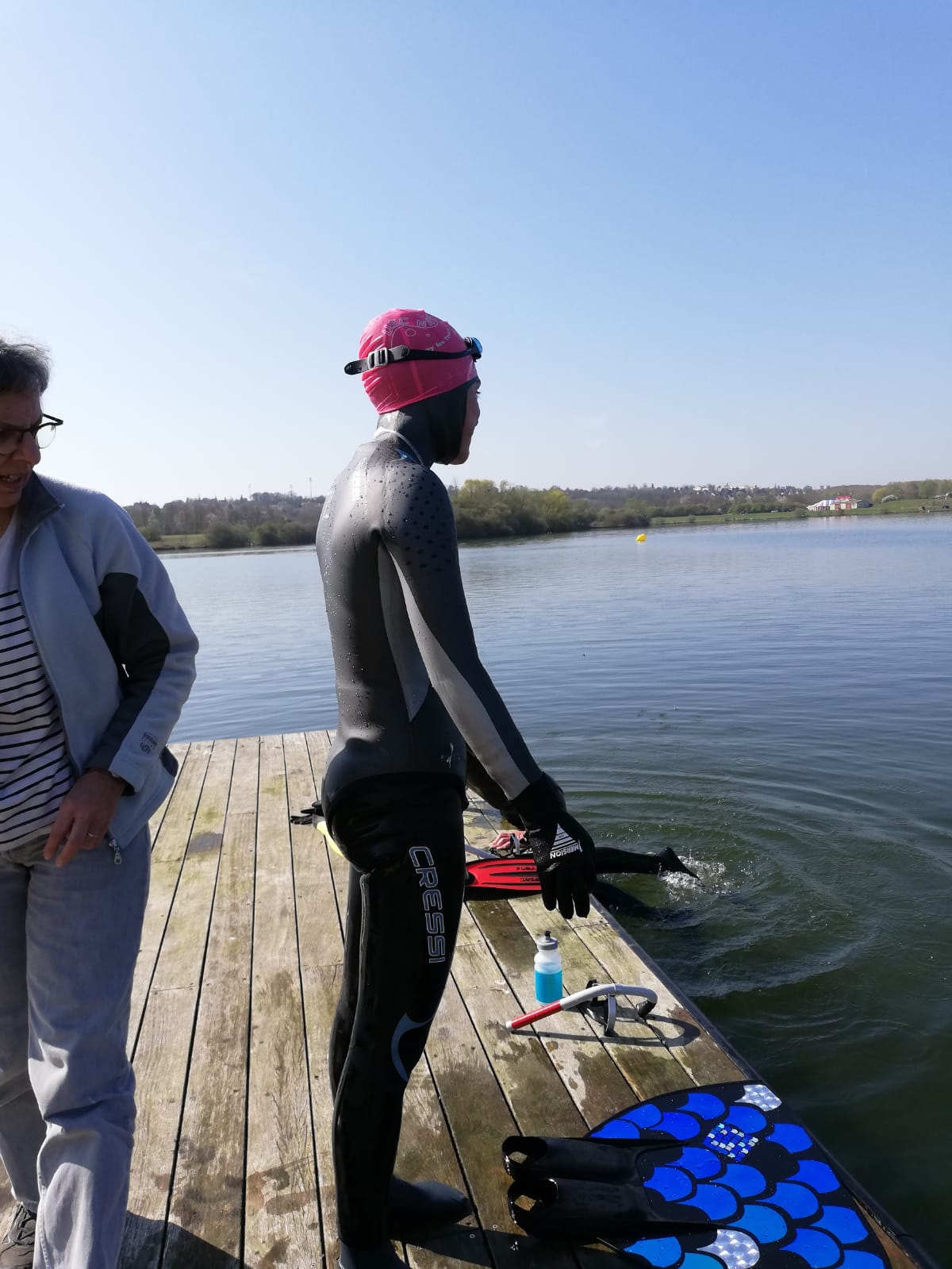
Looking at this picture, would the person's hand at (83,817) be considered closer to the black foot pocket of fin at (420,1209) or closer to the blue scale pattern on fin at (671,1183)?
the black foot pocket of fin at (420,1209)

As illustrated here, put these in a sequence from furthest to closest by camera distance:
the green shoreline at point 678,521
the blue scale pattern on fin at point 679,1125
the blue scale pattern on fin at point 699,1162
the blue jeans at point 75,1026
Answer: the green shoreline at point 678,521 → the blue scale pattern on fin at point 679,1125 → the blue scale pattern on fin at point 699,1162 → the blue jeans at point 75,1026

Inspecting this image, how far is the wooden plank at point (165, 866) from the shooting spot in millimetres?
3750

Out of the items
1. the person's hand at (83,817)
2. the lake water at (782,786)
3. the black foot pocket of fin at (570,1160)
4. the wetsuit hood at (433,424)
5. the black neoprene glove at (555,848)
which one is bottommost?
the lake water at (782,786)

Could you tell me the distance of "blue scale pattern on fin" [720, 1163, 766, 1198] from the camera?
97.8 inches

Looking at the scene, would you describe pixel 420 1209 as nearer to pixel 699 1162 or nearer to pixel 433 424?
pixel 699 1162

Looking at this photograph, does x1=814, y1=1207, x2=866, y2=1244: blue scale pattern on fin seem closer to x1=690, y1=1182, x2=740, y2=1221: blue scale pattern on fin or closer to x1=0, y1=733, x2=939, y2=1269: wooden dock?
x1=0, y1=733, x2=939, y2=1269: wooden dock

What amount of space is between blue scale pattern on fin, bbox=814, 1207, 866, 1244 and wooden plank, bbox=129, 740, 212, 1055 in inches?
75.2

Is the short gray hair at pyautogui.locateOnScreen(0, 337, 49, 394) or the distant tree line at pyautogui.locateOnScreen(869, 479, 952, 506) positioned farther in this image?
the distant tree line at pyautogui.locateOnScreen(869, 479, 952, 506)

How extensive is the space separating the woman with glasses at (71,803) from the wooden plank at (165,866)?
0.42 meters

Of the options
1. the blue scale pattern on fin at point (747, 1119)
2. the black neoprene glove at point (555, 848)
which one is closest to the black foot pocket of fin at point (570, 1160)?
the blue scale pattern on fin at point (747, 1119)

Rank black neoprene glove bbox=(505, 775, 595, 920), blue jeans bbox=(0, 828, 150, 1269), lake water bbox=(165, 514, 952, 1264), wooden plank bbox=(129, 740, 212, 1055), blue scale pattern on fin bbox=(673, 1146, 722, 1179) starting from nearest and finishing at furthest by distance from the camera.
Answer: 1. blue jeans bbox=(0, 828, 150, 1269)
2. black neoprene glove bbox=(505, 775, 595, 920)
3. blue scale pattern on fin bbox=(673, 1146, 722, 1179)
4. wooden plank bbox=(129, 740, 212, 1055)
5. lake water bbox=(165, 514, 952, 1264)

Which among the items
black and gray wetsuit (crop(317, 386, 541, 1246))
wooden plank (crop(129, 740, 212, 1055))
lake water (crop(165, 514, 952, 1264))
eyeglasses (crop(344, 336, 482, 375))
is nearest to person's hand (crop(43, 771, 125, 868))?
black and gray wetsuit (crop(317, 386, 541, 1246))

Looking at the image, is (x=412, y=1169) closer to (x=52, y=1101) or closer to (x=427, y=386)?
(x=52, y=1101)

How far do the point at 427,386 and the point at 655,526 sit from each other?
263ft
